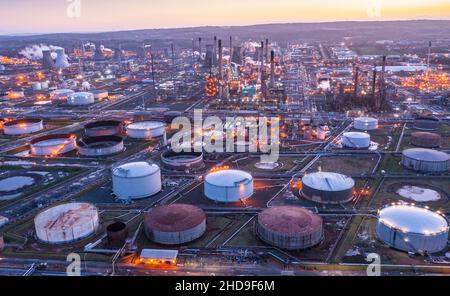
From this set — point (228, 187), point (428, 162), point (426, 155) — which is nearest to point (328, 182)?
point (228, 187)

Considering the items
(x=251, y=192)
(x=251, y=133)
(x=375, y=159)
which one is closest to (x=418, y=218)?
(x=251, y=192)

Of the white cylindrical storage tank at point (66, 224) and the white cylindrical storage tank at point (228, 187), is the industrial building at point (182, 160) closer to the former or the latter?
the white cylindrical storage tank at point (228, 187)

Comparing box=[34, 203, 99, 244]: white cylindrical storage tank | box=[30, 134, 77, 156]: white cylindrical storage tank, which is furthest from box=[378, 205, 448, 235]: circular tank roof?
box=[30, 134, 77, 156]: white cylindrical storage tank

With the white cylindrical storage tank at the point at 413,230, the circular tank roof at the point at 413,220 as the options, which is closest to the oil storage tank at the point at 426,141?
the circular tank roof at the point at 413,220

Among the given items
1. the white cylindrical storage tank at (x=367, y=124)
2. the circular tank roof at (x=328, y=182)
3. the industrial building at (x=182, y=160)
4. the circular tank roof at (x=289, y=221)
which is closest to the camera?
the circular tank roof at (x=289, y=221)

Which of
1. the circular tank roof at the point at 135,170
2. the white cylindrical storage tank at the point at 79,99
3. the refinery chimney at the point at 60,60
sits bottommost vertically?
the circular tank roof at the point at 135,170

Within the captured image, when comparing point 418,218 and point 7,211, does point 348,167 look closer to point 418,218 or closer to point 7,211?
point 418,218

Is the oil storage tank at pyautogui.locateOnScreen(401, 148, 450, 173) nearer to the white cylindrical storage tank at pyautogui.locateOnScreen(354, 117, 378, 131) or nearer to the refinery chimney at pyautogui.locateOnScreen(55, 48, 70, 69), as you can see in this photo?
the white cylindrical storage tank at pyautogui.locateOnScreen(354, 117, 378, 131)
